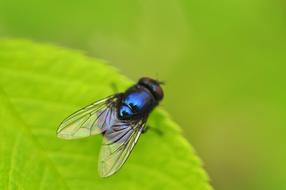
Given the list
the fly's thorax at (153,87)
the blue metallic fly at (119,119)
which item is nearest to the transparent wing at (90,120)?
the blue metallic fly at (119,119)

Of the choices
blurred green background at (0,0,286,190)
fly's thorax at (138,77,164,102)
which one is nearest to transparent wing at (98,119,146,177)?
fly's thorax at (138,77,164,102)

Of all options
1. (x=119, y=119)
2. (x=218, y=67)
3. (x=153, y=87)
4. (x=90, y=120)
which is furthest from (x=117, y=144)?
(x=218, y=67)

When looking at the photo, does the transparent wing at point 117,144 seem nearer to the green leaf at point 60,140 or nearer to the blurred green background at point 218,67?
the green leaf at point 60,140

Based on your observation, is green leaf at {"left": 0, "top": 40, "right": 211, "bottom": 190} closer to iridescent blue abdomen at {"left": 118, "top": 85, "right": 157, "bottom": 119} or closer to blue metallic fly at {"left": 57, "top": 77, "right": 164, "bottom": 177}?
blue metallic fly at {"left": 57, "top": 77, "right": 164, "bottom": 177}

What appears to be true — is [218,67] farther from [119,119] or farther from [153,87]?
[119,119]

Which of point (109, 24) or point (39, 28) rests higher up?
point (109, 24)

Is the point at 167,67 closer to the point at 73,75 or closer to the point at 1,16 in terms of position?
the point at 1,16

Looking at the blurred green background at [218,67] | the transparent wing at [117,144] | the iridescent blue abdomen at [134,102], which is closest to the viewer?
the transparent wing at [117,144]

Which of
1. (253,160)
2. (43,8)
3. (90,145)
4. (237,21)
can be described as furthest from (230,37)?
(90,145)
